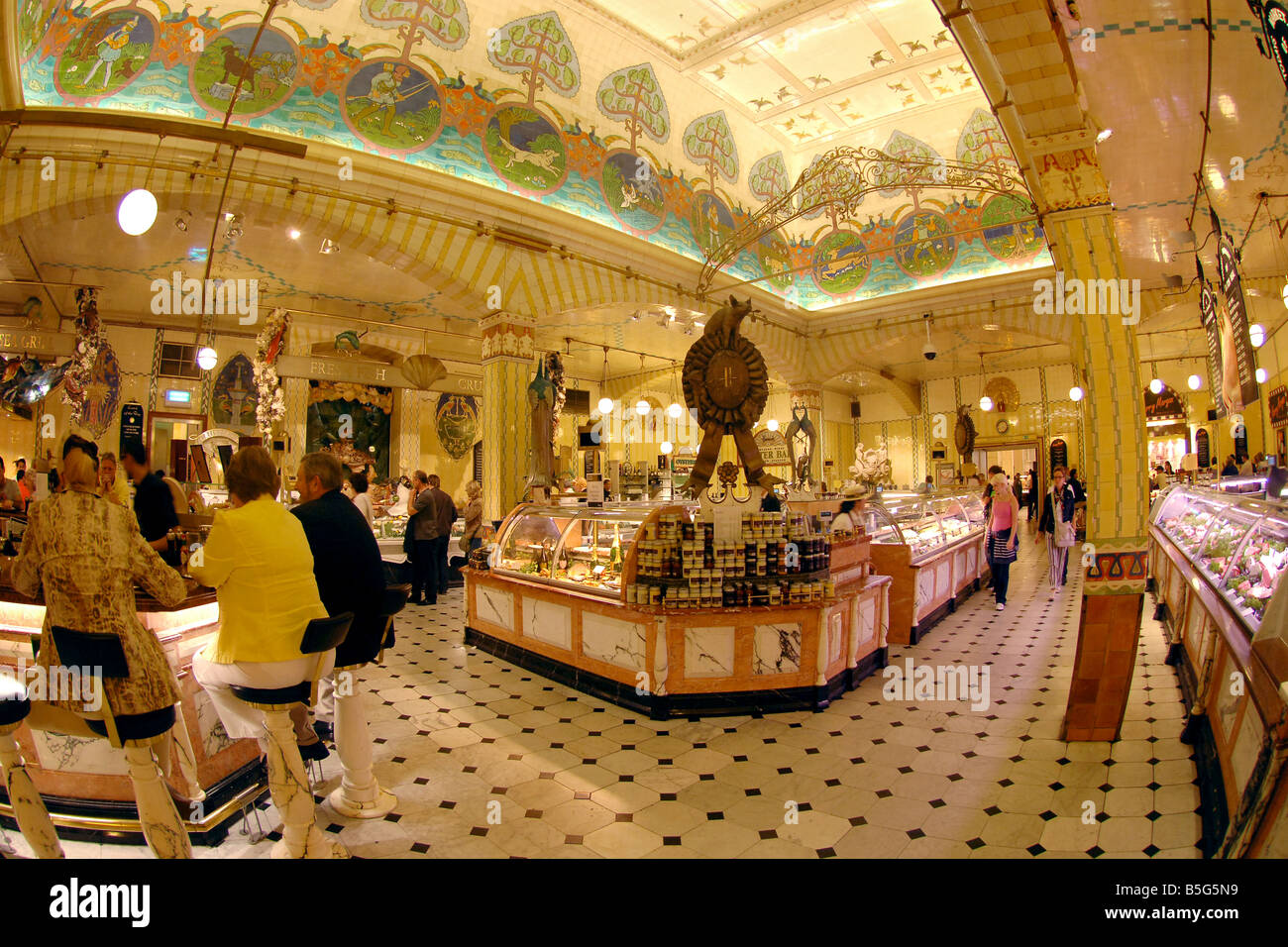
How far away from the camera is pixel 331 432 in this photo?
491 inches

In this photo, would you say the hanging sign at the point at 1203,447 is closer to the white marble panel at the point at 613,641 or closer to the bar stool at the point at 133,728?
the white marble panel at the point at 613,641

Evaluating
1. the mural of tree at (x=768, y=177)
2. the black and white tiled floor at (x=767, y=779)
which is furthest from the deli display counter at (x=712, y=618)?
the mural of tree at (x=768, y=177)

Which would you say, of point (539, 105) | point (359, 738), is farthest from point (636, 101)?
point (359, 738)

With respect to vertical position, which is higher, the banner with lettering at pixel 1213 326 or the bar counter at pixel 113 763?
the banner with lettering at pixel 1213 326

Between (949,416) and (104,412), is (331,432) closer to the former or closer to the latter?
(104,412)

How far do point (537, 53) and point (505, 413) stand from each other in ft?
14.0

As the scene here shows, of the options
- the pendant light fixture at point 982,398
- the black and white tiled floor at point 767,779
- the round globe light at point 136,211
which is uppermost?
the pendant light fixture at point 982,398

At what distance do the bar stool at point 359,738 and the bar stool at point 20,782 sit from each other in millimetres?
1038

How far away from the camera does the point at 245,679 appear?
240cm

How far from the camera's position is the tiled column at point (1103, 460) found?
3.77 metres

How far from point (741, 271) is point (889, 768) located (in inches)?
373

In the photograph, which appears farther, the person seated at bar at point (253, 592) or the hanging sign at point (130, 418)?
the hanging sign at point (130, 418)

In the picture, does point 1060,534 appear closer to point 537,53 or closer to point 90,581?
point 537,53
